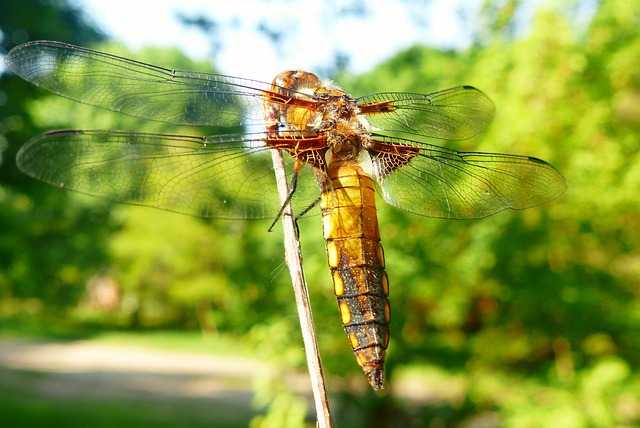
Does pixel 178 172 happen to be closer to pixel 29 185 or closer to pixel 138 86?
pixel 138 86

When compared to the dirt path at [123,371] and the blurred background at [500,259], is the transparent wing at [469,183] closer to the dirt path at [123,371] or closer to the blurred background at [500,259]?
the blurred background at [500,259]

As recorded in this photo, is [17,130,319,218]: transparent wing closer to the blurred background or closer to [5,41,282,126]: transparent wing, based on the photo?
[5,41,282,126]: transparent wing

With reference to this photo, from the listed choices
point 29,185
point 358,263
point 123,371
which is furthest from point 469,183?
point 123,371

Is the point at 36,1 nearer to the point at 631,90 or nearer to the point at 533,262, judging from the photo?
the point at 533,262

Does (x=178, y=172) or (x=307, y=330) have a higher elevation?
(x=178, y=172)

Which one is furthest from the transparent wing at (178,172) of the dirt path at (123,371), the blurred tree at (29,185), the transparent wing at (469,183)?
the dirt path at (123,371)

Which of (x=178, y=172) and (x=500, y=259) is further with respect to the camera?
(x=500, y=259)
